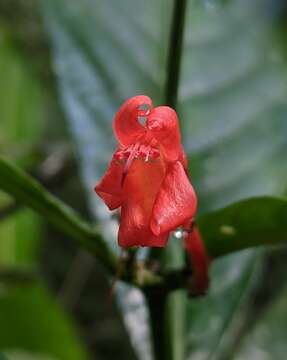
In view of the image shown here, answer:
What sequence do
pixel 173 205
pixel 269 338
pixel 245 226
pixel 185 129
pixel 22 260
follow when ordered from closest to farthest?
pixel 173 205 → pixel 245 226 → pixel 185 129 → pixel 269 338 → pixel 22 260

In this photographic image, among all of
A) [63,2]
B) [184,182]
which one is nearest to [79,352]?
[63,2]

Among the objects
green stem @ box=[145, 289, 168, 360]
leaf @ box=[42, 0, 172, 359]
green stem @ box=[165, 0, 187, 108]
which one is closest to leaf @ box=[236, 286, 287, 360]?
leaf @ box=[42, 0, 172, 359]

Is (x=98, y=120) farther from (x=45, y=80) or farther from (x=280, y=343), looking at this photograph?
(x=45, y=80)

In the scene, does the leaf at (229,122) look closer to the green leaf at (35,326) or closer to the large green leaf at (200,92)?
the large green leaf at (200,92)

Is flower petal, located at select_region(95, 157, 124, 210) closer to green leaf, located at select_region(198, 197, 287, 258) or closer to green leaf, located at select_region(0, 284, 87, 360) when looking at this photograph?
green leaf, located at select_region(198, 197, 287, 258)

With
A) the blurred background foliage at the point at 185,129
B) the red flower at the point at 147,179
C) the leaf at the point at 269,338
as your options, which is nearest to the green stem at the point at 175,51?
the red flower at the point at 147,179

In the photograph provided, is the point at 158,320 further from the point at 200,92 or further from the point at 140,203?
the point at 200,92

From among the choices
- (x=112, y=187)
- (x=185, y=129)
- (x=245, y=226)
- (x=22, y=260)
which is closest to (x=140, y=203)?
(x=112, y=187)
